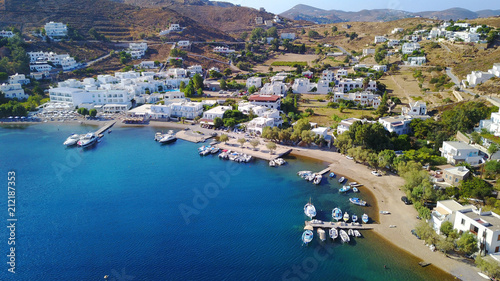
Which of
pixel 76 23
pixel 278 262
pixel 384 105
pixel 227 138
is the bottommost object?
pixel 278 262

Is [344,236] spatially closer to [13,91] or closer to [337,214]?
[337,214]

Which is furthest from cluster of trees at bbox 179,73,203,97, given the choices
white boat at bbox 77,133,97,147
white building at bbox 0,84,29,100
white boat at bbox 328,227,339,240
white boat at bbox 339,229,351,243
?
white boat at bbox 339,229,351,243

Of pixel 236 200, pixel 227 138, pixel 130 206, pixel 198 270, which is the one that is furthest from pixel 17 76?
pixel 198 270

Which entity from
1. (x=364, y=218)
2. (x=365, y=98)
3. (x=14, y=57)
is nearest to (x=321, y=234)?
(x=364, y=218)

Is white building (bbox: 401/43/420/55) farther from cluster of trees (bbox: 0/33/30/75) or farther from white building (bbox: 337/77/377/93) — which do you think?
cluster of trees (bbox: 0/33/30/75)

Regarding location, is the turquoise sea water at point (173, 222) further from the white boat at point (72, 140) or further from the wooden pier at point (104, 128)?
the wooden pier at point (104, 128)

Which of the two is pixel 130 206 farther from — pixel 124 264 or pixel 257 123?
pixel 257 123
